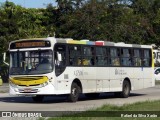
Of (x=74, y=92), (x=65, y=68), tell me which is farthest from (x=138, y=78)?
(x=65, y=68)

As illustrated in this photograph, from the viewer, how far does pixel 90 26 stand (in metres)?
46.0

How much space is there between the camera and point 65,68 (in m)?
22.7

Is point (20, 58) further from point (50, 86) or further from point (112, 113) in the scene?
point (112, 113)

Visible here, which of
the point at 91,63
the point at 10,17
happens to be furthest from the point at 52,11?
the point at 91,63

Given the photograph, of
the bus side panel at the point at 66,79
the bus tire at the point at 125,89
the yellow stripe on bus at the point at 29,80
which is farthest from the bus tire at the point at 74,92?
the bus tire at the point at 125,89

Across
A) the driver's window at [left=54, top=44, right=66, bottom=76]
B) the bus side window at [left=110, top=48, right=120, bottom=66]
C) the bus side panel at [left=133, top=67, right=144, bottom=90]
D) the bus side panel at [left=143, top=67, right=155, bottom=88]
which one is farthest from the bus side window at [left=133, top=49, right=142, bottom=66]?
the driver's window at [left=54, top=44, right=66, bottom=76]

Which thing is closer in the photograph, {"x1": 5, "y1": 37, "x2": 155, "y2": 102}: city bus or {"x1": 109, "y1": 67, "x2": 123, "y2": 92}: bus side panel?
{"x1": 5, "y1": 37, "x2": 155, "y2": 102}: city bus

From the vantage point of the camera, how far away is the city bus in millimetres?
22188

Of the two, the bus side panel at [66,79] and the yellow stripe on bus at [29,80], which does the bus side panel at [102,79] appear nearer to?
the bus side panel at [66,79]

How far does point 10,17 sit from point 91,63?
951 inches

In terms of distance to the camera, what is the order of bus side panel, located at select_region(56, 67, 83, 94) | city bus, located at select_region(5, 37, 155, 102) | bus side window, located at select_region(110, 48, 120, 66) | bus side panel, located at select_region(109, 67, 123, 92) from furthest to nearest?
bus side window, located at select_region(110, 48, 120, 66)
bus side panel, located at select_region(109, 67, 123, 92)
bus side panel, located at select_region(56, 67, 83, 94)
city bus, located at select_region(5, 37, 155, 102)

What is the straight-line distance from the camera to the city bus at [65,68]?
22.2 meters

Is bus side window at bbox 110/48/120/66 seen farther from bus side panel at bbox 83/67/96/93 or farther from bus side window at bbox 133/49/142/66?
bus side panel at bbox 83/67/96/93

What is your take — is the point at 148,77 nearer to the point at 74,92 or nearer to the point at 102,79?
the point at 102,79
